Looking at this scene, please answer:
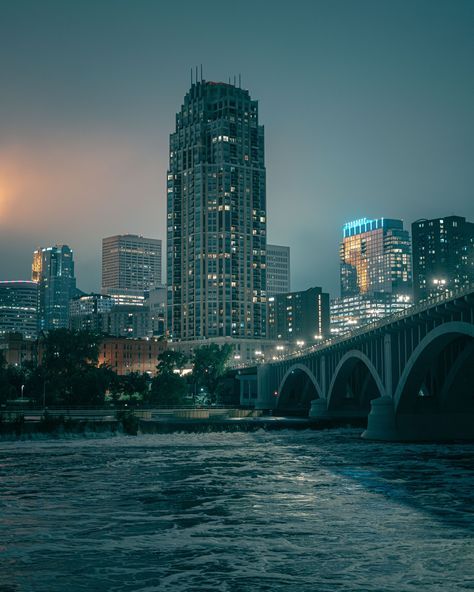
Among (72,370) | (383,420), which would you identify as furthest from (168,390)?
(383,420)

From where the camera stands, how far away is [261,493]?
164 feet

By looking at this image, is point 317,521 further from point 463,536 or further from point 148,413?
point 148,413

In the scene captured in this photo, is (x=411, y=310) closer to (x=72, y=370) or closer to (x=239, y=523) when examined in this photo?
(x=239, y=523)

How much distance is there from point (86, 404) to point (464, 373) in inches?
3362

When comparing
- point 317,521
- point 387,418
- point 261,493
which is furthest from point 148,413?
point 317,521

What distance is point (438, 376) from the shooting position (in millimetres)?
90438

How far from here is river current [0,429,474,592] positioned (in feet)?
94.2

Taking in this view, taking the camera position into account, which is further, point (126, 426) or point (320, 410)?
point (320, 410)

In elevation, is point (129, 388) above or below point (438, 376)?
below

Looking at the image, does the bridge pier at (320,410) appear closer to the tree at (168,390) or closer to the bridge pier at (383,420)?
the bridge pier at (383,420)

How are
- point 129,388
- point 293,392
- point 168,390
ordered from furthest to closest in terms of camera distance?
point 129,388, point 293,392, point 168,390

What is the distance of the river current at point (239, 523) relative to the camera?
2870 centimetres

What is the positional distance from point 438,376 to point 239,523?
55617 mm

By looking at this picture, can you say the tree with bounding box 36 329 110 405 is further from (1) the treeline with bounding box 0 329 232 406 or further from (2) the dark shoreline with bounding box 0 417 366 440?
(2) the dark shoreline with bounding box 0 417 366 440
